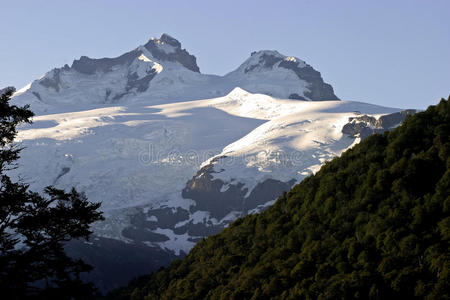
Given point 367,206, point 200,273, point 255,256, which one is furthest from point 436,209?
point 200,273

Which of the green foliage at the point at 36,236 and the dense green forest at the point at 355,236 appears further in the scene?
the dense green forest at the point at 355,236

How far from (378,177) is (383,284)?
18344 millimetres

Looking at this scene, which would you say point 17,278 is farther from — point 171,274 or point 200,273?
point 171,274

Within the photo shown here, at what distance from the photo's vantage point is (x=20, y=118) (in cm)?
2500

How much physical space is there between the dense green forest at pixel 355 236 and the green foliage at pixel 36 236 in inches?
1615

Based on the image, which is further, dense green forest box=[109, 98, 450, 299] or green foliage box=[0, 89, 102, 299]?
dense green forest box=[109, 98, 450, 299]

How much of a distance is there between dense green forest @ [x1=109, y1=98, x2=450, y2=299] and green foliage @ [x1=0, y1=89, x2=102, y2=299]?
41.0m

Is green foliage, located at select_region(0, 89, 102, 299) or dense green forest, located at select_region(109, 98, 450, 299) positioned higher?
green foliage, located at select_region(0, 89, 102, 299)

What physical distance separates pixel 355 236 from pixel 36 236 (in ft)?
177

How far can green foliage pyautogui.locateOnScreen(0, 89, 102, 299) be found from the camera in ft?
70.9

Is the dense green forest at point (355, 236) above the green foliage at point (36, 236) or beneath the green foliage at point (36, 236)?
beneath

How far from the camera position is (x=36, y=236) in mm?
23188

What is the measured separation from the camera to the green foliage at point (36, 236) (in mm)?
21625

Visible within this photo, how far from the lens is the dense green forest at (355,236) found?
62188 millimetres
